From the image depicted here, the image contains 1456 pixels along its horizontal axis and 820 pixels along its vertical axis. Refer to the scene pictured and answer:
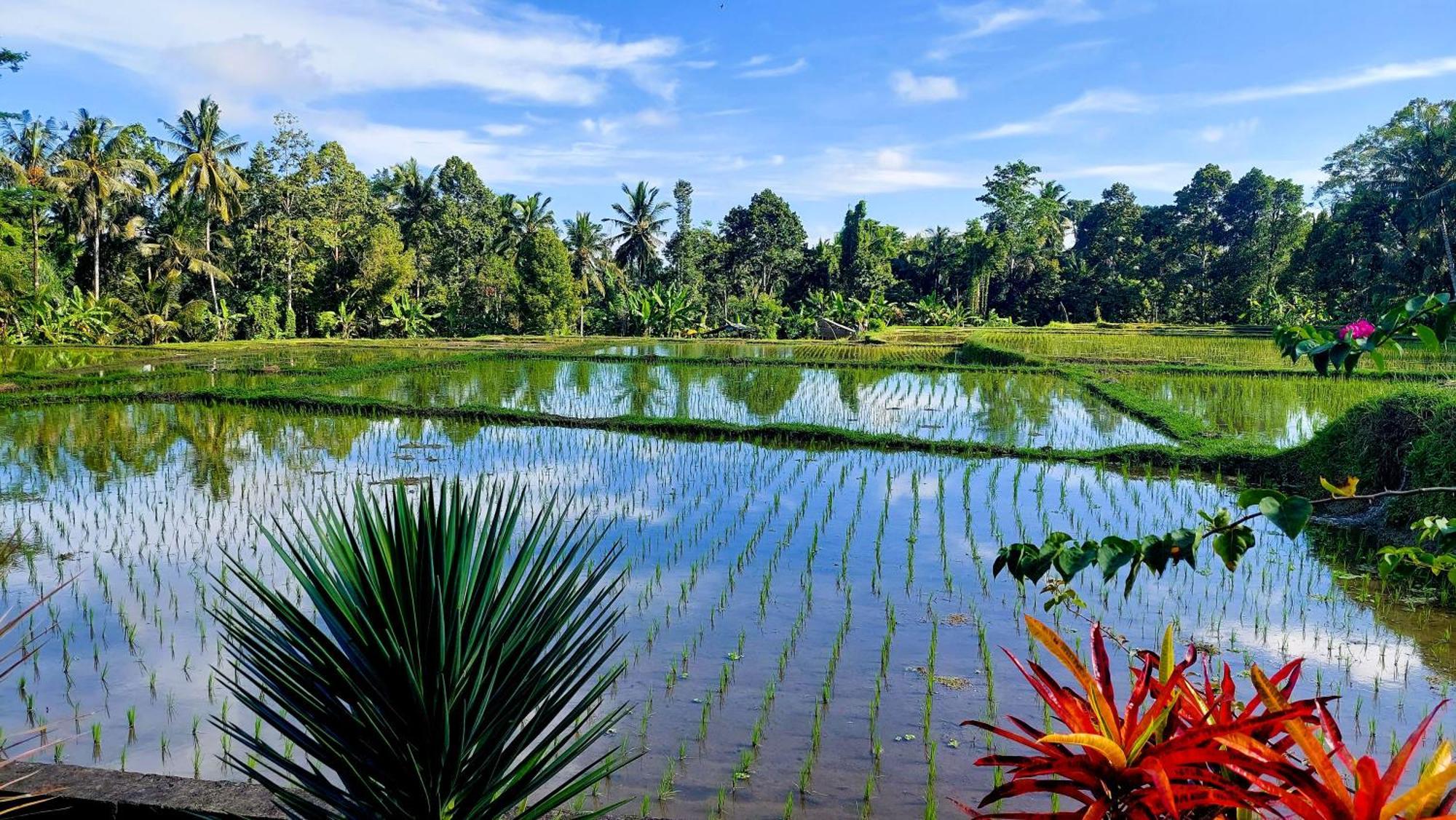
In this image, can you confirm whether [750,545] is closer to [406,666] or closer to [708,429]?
[708,429]

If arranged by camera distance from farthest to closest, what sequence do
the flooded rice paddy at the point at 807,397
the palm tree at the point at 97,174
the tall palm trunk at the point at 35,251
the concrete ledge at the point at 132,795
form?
the palm tree at the point at 97,174, the tall palm trunk at the point at 35,251, the flooded rice paddy at the point at 807,397, the concrete ledge at the point at 132,795

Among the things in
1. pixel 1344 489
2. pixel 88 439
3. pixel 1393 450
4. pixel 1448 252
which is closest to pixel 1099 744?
pixel 1344 489

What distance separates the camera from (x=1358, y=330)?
1.71 meters

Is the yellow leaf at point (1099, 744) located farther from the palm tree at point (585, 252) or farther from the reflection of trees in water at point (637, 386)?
the palm tree at point (585, 252)

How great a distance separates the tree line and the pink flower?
63.7ft

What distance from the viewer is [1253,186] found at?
1602 inches

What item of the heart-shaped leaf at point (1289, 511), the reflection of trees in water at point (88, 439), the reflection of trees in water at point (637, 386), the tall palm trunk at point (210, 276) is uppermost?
the tall palm trunk at point (210, 276)

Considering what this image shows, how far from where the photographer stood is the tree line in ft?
85.3

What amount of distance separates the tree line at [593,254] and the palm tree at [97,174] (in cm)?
9

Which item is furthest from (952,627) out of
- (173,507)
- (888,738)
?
(173,507)

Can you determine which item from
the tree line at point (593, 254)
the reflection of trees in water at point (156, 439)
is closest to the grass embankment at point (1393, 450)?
the reflection of trees in water at point (156, 439)

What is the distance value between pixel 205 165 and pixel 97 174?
2.89m

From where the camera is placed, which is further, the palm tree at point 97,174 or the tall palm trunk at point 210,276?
the tall palm trunk at point 210,276

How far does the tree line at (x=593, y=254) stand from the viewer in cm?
2600
